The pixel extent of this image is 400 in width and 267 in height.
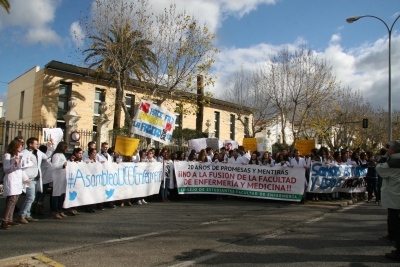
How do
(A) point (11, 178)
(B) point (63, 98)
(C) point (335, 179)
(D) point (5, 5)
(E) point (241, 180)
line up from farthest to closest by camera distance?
(B) point (63, 98) → (D) point (5, 5) → (C) point (335, 179) → (E) point (241, 180) → (A) point (11, 178)

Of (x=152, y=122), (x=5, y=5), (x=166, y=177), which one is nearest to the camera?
(x=152, y=122)

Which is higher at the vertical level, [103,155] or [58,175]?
[103,155]

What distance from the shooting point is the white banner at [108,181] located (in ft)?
25.9

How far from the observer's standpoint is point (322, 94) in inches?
929

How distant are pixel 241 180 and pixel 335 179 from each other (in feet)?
10.5

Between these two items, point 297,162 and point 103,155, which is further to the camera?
point 297,162

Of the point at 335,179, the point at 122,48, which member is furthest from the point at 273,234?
the point at 122,48

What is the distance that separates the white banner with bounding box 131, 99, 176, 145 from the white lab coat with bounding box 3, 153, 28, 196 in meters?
4.02

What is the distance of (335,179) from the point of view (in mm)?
11188

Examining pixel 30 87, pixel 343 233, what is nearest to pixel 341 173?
pixel 343 233

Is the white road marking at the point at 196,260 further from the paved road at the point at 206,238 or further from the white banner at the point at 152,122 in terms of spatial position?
the white banner at the point at 152,122

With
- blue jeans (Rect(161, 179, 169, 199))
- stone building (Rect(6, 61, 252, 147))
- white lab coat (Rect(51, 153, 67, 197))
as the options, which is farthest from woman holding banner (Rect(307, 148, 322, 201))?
stone building (Rect(6, 61, 252, 147))

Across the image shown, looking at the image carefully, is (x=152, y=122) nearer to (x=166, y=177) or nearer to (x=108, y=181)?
(x=166, y=177)

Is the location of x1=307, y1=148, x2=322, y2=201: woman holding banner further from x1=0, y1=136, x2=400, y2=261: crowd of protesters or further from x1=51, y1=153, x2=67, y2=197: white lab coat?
x1=51, y1=153, x2=67, y2=197: white lab coat
